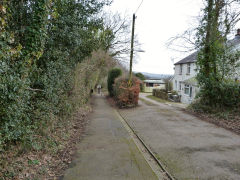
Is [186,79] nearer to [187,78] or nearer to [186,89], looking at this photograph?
[187,78]

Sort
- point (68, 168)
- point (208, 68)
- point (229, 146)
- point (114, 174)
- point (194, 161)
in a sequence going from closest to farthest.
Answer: point (114, 174), point (68, 168), point (194, 161), point (229, 146), point (208, 68)

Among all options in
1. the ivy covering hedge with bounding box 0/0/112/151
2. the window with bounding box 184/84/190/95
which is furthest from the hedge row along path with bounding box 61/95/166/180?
the window with bounding box 184/84/190/95

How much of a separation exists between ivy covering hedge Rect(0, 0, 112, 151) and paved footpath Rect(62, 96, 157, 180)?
1.57 meters

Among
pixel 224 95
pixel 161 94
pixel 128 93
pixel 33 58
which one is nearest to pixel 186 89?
pixel 161 94

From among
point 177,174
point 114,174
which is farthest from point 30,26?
point 177,174

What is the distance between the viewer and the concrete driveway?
4.58m

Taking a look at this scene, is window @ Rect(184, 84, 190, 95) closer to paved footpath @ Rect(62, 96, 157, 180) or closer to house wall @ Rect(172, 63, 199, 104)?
house wall @ Rect(172, 63, 199, 104)

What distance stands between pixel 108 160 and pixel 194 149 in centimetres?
298

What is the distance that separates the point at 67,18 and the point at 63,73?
88.6 inches

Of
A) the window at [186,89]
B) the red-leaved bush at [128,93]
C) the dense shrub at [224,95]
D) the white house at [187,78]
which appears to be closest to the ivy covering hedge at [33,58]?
the red-leaved bush at [128,93]

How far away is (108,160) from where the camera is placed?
208 inches

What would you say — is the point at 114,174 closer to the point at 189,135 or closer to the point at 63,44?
the point at 189,135

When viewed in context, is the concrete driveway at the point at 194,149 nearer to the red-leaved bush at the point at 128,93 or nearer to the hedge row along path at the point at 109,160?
the hedge row along path at the point at 109,160

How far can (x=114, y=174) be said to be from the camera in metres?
4.45
